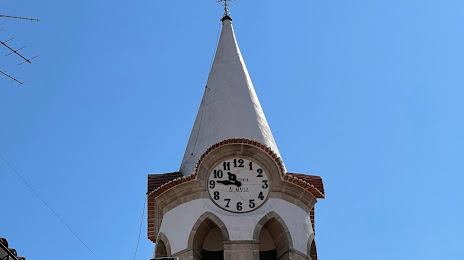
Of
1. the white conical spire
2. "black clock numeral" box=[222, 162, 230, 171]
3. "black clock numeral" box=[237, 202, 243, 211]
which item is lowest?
"black clock numeral" box=[237, 202, 243, 211]

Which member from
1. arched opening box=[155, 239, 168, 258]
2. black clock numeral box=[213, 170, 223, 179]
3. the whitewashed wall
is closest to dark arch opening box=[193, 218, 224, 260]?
the whitewashed wall

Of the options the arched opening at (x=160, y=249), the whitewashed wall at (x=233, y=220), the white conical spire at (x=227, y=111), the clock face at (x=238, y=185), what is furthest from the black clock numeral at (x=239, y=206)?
the arched opening at (x=160, y=249)

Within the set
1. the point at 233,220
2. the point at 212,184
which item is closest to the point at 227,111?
the point at 212,184

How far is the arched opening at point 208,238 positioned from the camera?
82.6 ft

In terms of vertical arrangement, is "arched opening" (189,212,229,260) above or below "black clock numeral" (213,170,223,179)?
below

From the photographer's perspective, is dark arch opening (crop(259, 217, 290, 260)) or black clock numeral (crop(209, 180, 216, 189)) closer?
dark arch opening (crop(259, 217, 290, 260))

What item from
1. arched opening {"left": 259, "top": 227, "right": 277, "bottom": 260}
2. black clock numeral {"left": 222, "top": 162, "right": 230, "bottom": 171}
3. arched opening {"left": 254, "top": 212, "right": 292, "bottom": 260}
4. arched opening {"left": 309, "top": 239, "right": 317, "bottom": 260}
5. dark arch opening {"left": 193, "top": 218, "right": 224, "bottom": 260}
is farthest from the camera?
arched opening {"left": 259, "top": 227, "right": 277, "bottom": 260}

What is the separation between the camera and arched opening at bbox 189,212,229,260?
25.2m

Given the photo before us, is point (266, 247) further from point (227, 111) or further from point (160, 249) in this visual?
point (227, 111)

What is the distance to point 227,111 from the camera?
27.4 m

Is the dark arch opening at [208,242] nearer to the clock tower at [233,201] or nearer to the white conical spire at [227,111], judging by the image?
the clock tower at [233,201]

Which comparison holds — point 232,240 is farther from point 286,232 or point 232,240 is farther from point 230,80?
point 230,80

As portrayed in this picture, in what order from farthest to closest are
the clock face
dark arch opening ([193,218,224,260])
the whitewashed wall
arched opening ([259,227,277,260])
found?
arched opening ([259,227,277,260]) < the clock face < dark arch opening ([193,218,224,260]) < the whitewashed wall

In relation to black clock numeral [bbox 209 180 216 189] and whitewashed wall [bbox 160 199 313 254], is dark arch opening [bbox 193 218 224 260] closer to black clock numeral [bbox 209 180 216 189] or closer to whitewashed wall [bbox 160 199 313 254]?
whitewashed wall [bbox 160 199 313 254]
